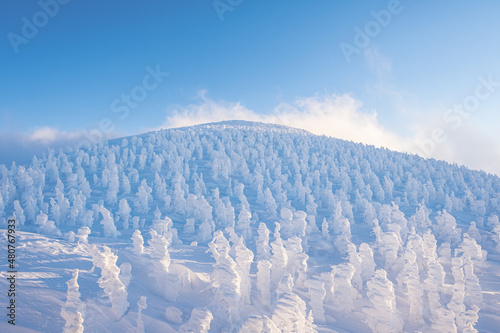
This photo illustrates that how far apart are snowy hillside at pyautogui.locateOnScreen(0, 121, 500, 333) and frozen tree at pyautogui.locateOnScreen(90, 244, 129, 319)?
103 mm

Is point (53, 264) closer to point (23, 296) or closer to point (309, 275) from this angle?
point (23, 296)

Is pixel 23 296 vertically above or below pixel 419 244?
below

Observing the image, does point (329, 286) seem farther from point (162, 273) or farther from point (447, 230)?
point (447, 230)

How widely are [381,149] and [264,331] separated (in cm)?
16824

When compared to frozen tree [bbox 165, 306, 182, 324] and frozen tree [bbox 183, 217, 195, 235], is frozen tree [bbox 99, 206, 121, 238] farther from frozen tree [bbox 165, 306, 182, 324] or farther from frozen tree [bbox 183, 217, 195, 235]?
frozen tree [bbox 165, 306, 182, 324]

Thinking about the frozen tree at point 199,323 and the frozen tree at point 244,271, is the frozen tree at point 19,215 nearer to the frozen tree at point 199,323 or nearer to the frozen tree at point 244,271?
the frozen tree at point 244,271

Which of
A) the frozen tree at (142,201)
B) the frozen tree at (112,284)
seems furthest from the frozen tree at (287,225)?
the frozen tree at (112,284)

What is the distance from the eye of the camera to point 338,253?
6303cm

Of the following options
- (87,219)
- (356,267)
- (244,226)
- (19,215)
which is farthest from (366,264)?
(19,215)

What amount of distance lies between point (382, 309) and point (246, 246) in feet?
110

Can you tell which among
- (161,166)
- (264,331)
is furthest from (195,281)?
(161,166)

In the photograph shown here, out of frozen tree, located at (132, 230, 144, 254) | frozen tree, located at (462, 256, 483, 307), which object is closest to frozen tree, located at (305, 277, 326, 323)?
frozen tree, located at (462, 256, 483, 307)

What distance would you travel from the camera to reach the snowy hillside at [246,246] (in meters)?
27.2

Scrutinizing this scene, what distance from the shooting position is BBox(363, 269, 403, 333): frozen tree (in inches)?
1308
